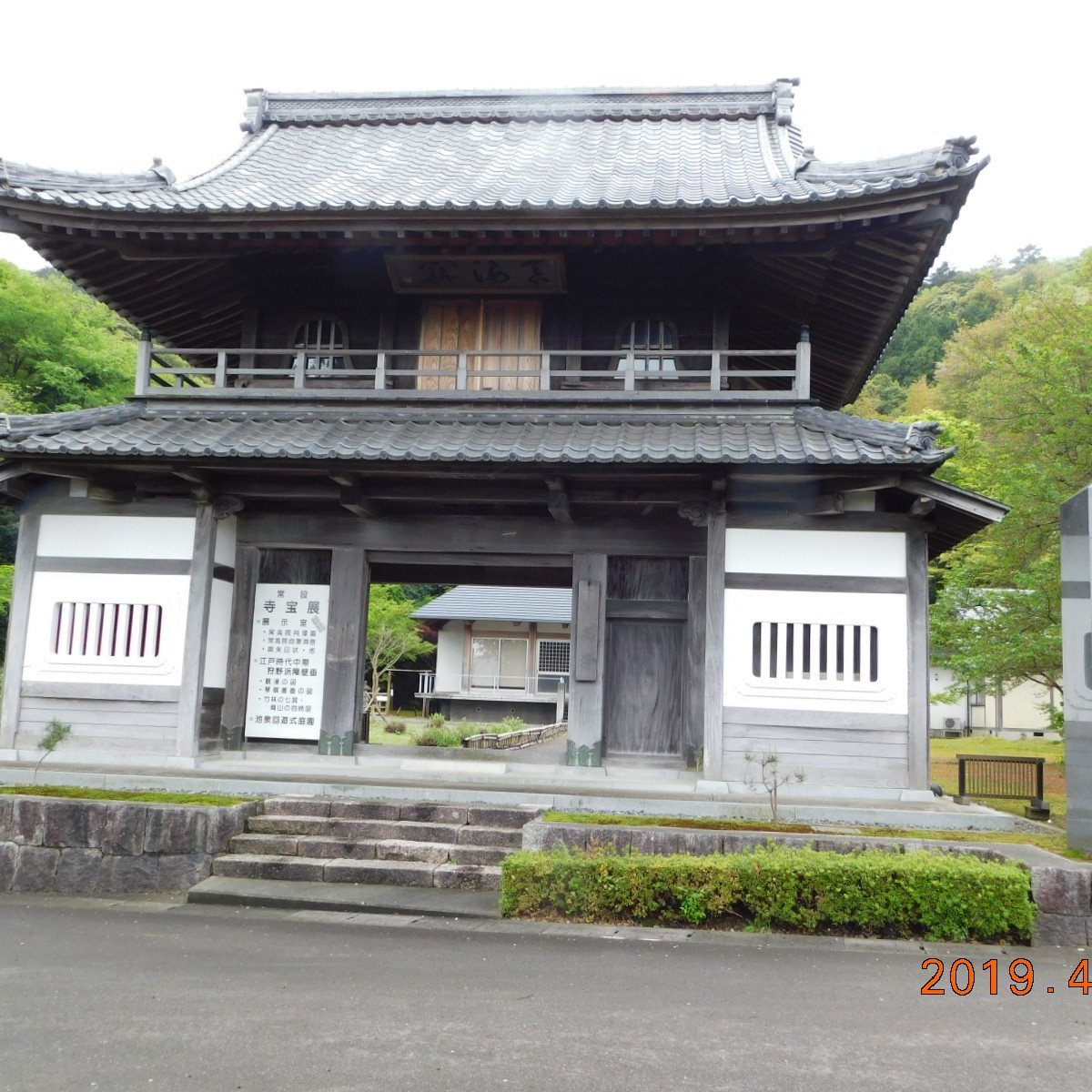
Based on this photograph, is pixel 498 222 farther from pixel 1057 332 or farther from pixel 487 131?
pixel 1057 332

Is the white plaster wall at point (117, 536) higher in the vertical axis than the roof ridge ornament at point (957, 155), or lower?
lower

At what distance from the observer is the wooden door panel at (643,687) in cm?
1078

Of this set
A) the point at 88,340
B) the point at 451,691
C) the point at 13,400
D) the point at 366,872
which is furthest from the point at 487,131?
the point at 88,340

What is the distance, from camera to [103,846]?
7844 millimetres

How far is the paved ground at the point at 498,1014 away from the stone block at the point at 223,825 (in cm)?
120

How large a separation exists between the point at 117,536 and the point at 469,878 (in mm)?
5781

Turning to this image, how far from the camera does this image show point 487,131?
15125mm

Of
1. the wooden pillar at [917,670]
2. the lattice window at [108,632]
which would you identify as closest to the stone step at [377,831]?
the lattice window at [108,632]

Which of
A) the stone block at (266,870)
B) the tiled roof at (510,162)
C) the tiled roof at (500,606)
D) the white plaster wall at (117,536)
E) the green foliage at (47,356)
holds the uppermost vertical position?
the green foliage at (47,356)

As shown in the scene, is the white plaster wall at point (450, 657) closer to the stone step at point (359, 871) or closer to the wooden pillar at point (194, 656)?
the wooden pillar at point (194, 656)

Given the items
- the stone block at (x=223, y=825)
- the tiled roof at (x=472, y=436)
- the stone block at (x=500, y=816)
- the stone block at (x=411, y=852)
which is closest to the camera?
the stone block at (x=223, y=825)

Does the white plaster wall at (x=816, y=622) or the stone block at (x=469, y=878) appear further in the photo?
the white plaster wall at (x=816, y=622)
